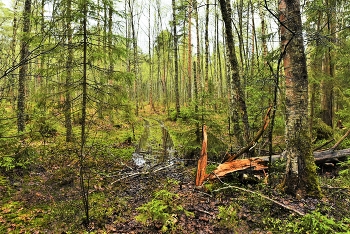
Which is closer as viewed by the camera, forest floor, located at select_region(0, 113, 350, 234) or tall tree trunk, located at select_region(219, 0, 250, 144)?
forest floor, located at select_region(0, 113, 350, 234)

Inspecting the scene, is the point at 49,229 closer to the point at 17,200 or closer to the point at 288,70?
the point at 17,200

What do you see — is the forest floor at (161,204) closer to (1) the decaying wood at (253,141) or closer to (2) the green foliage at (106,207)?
(2) the green foliage at (106,207)

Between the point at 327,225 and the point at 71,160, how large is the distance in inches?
289

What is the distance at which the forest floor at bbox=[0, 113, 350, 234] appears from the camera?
3.78 metres

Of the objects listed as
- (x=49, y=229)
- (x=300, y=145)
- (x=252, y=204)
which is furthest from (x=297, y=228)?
(x=49, y=229)

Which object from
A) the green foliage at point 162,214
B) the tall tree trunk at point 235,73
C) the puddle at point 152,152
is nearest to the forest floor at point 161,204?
the green foliage at point 162,214

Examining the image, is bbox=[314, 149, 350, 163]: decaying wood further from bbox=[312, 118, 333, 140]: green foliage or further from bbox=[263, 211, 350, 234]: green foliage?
bbox=[263, 211, 350, 234]: green foliage

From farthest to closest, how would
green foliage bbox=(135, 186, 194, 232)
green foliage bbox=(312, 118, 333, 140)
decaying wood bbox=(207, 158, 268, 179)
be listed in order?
green foliage bbox=(312, 118, 333, 140), decaying wood bbox=(207, 158, 268, 179), green foliage bbox=(135, 186, 194, 232)

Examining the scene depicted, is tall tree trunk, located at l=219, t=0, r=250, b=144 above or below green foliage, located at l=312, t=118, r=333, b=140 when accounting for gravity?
above

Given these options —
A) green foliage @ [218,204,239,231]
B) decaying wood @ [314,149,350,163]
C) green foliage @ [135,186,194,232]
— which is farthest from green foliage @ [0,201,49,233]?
decaying wood @ [314,149,350,163]

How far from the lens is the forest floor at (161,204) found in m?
3.78

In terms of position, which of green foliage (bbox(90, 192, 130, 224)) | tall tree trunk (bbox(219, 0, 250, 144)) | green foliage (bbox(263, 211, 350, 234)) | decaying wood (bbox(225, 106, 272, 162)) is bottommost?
green foliage (bbox(90, 192, 130, 224))

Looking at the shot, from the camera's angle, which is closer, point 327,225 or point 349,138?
point 327,225

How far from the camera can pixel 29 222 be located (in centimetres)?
401
